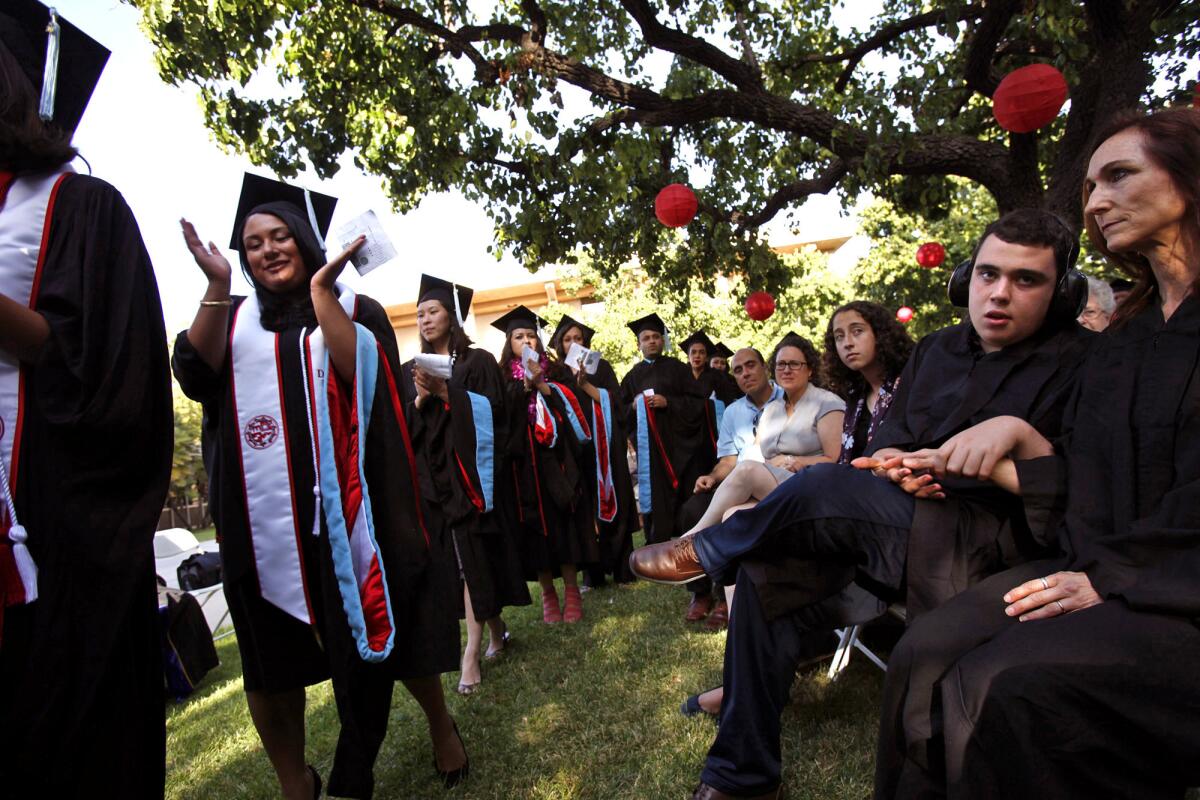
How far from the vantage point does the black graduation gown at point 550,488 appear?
5153 mm

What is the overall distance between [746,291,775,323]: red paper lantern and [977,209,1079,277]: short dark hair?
7.35 m

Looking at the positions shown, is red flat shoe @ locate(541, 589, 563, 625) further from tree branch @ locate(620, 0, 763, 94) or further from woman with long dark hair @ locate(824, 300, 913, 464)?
tree branch @ locate(620, 0, 763, 94)

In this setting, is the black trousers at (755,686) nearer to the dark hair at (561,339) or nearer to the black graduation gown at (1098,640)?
the black graduation gown at (1098,640)

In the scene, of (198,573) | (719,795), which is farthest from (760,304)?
(719,795)

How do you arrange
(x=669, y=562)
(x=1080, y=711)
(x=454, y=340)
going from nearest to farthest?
(x=1080, y=711) → (x=669, y=562) → (x=454, y=340)

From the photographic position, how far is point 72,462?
4.73 ft

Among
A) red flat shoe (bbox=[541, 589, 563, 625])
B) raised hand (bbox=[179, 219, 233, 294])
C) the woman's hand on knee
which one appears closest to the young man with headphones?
the woman's hand on knee

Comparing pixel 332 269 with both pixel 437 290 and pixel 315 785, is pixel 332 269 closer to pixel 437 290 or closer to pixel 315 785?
pixel 315 785

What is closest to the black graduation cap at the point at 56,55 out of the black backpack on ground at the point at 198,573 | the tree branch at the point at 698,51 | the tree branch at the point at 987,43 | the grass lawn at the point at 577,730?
the grass lawn at the point at 577,730

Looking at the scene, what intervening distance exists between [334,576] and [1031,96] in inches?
214

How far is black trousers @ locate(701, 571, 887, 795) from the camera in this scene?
Answer: 2.11m

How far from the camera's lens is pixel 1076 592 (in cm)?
160

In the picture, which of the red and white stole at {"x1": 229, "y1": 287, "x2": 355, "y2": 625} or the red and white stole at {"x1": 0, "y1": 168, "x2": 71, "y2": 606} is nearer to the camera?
the red and white stole at {"x1": 0, "y1": 168, "x2": 71, "y2": 606}

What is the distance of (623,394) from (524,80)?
3175 mm
